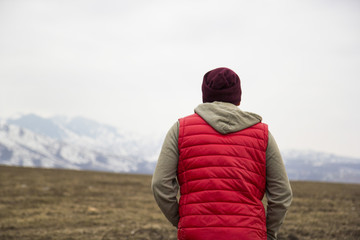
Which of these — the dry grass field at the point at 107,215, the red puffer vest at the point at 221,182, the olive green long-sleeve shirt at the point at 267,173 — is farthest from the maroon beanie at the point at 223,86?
the dry grass field at the point at 107,215

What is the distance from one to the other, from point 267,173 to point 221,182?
53 cm

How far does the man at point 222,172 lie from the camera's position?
2945mm

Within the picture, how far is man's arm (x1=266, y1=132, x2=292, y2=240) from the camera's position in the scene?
318 cm

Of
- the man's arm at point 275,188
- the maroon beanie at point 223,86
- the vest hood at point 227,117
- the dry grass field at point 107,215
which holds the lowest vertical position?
the dry grass field at point 107,215

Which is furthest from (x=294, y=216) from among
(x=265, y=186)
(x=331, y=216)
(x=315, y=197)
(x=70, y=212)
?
(x=265, y=186)

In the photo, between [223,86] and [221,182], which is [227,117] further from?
[221,182]

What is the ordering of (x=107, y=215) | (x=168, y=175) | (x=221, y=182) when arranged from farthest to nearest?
(x=107, y=215) → (x=168, y=175) → (x=221, y=182)

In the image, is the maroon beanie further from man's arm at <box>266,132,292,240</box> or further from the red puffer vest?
man's arm at <box>266,132,292,240</box>

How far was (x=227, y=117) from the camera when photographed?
3.06 meters

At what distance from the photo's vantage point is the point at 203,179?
3018 millimetres

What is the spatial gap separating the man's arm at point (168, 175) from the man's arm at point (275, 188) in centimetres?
88

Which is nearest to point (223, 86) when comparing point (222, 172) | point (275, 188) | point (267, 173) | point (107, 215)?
point (222, 172)

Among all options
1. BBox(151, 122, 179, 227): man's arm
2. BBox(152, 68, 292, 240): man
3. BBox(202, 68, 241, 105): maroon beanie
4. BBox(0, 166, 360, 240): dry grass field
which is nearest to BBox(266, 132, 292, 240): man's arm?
BBox(152, 68, 292, 240): man

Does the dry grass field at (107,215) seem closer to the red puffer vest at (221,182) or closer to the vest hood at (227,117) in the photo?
the red puffer vest at (221,182)
